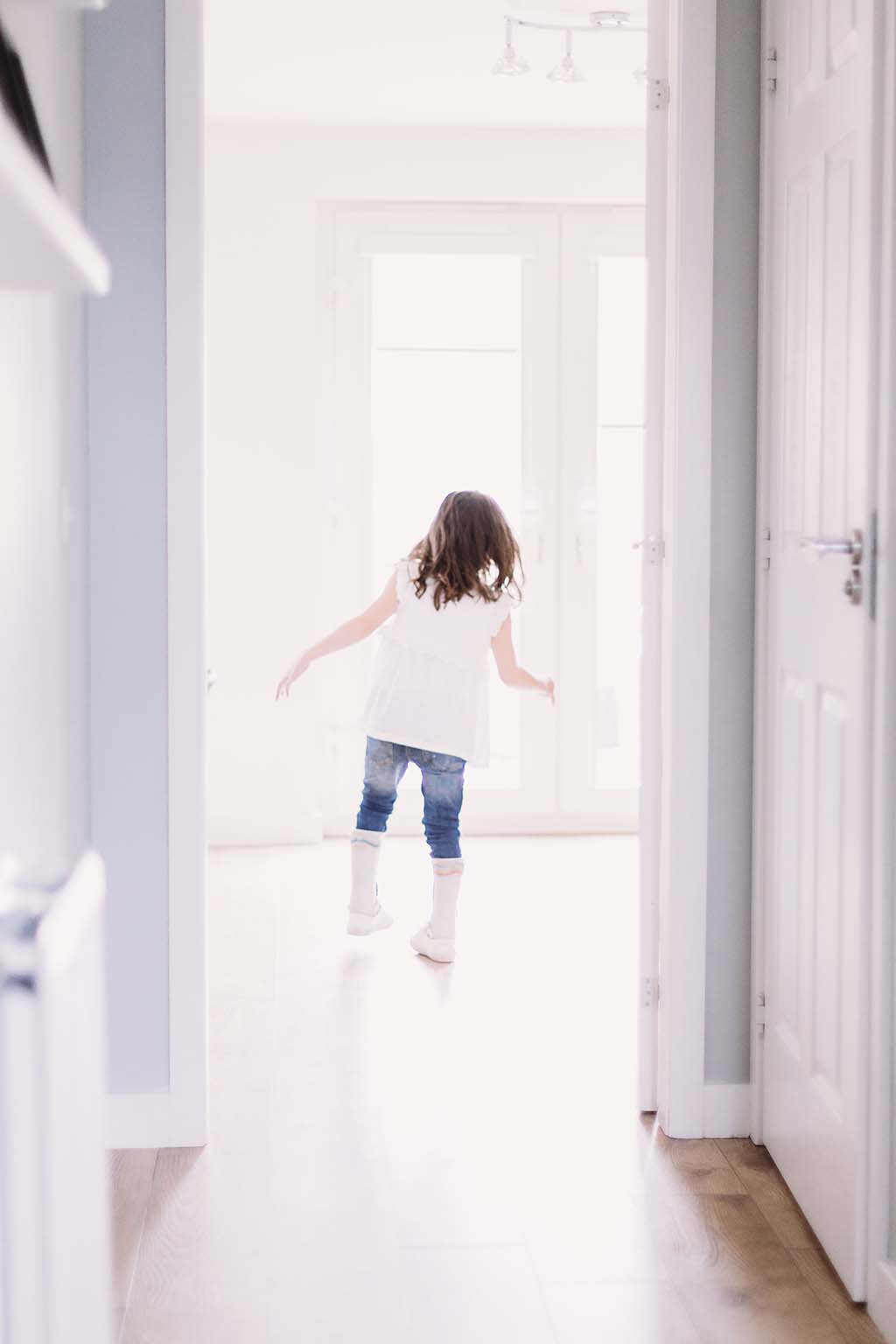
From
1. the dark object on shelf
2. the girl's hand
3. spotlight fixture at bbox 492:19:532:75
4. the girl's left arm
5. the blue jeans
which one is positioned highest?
spotlight fixture at bbox 492:19:532:75

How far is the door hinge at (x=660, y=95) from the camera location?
103 inches

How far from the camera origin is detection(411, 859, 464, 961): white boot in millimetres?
3635

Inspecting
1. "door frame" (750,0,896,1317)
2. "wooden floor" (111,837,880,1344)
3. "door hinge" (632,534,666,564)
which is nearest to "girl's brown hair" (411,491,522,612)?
"door hinge" (632,534,666,564)

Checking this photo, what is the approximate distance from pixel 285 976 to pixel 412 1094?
0.81 m

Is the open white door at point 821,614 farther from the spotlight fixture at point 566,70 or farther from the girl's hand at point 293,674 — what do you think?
the spotlight fixture at point 566,70

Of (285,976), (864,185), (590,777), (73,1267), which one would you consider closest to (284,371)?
(590,777)

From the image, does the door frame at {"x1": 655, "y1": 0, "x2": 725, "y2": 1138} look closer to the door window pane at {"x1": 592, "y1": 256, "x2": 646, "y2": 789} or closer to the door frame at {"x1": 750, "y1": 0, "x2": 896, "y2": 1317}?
the door frame at {"x1": 750, "y1": 0, "x2": 896, "y2": 1317}

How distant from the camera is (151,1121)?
8.33 feet

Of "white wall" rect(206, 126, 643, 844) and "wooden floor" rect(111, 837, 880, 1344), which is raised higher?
"white wall" rect(206, 126, 643, 844)

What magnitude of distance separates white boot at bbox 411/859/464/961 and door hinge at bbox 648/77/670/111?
6.03 feet

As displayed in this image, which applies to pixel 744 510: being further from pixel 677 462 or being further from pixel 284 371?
pixel 284 371

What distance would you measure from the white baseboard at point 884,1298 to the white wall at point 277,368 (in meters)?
3.24

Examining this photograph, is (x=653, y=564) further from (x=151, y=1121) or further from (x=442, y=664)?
(x=151, y=1121)

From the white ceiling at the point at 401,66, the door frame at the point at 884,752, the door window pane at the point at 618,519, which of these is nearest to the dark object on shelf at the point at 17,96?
the door frame at the point at 884,752
